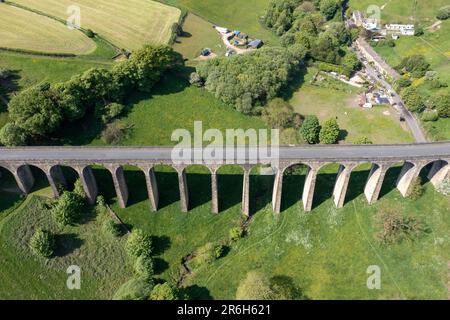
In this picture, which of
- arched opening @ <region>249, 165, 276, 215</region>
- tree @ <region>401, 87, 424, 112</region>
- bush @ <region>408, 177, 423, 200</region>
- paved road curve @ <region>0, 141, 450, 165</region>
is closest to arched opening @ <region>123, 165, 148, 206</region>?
paved road curve @ <region>0, 141, 450, 165</region>

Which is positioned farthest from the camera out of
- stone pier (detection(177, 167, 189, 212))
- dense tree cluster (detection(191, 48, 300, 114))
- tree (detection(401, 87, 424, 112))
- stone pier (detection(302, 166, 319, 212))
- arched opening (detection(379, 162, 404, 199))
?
tree (detection(401, 87, 424, 112))

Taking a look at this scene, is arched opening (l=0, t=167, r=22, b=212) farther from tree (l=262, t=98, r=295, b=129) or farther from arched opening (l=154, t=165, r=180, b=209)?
tree (l=262, t=98, r=295, b=129)

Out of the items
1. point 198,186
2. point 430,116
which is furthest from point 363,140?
point 198,186

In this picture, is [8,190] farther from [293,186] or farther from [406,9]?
[406,9]

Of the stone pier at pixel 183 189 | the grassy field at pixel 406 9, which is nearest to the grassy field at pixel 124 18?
the stone pier at pixel 183 189

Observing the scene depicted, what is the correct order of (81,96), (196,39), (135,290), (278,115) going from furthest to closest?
(196,39), (278,115), (81,96), (135,290)

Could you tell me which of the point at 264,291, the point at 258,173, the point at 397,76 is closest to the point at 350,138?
the point at 258,173
